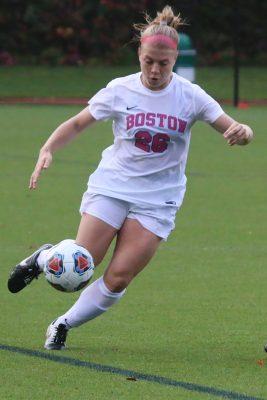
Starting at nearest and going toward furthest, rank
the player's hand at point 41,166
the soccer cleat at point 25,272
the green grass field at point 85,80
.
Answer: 1. the player's hand at point 41,166
2. the soccer cleat at point 25,272
3. the green grass field at point 85,80

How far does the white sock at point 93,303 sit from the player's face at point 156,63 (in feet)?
4.07

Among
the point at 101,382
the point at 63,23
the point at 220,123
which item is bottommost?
the point at 101,382

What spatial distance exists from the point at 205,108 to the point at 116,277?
113cm

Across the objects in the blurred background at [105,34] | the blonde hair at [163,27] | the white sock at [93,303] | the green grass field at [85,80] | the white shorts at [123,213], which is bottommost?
the white sock at [93,303]

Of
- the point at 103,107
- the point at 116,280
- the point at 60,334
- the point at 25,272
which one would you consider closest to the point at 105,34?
the point at 25,272

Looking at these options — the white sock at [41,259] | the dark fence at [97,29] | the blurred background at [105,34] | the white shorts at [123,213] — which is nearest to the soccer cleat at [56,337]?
the white sock at [41,259]

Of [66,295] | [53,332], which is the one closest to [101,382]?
[53,332]

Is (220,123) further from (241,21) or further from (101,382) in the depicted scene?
(241,21)

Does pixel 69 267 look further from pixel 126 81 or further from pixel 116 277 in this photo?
pixel 126 81

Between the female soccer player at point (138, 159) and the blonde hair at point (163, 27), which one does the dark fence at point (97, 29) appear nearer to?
the blonde hair at point (163, 27)

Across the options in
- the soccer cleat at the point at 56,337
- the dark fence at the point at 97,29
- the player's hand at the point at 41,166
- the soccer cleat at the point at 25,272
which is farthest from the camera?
the dark fence at the point at 97,29

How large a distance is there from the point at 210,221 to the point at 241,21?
28324 mm

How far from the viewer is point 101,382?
22.2ft

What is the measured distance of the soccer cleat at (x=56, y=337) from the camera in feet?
25.2
